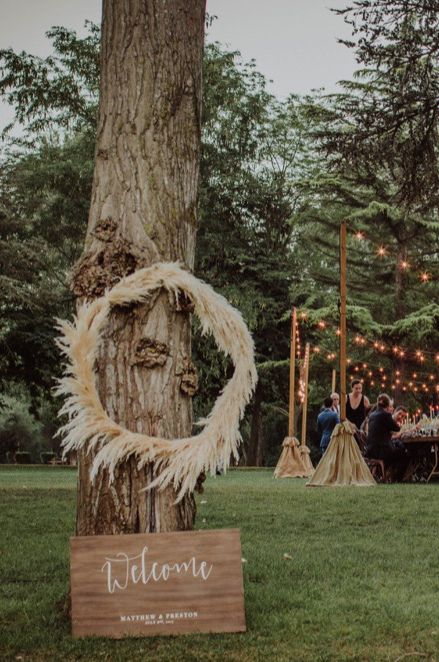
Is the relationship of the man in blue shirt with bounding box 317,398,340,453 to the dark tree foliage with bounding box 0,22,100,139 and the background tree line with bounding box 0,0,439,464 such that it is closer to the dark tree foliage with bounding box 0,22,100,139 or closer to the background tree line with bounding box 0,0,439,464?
the background tree line with bounding box 0,0,439,464

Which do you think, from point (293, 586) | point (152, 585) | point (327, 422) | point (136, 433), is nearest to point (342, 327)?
point (327, 422)

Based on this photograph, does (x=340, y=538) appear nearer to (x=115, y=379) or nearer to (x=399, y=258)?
(x=115, y=379)

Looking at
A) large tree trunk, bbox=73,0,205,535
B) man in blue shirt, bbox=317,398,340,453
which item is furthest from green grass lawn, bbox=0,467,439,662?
man in blue shirt, bbox=317,398,340,453

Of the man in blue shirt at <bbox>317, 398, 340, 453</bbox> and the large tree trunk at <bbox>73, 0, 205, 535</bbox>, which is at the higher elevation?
the large tree trunk at <bbox>73, 0, 205, 535</bbox>

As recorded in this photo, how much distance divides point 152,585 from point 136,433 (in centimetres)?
66

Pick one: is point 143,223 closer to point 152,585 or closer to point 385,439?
point 152,585

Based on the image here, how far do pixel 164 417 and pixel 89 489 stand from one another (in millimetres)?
469

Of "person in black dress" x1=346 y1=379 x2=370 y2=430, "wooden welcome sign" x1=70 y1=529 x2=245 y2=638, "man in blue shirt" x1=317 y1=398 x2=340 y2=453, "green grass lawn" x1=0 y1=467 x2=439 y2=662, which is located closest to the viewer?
"green grass lawn" x1=0 y1=467 x2=439 y2=662

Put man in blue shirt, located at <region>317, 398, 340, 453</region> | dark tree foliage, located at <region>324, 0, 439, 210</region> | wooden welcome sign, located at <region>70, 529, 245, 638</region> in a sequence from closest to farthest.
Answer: wooden welcome sign, located at <region>70, 529, 245, 638</region>, dark tree foliage, located at <region>324, 0, 439, 210</region>, man in blue shirt, located at <region>317, 398, 340, 453</region>

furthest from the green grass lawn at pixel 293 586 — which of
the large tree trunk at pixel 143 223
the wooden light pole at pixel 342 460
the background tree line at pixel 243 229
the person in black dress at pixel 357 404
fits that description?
the background tree line at pixel 243 229

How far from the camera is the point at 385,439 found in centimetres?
1392

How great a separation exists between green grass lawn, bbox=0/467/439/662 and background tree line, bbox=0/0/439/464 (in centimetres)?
1312

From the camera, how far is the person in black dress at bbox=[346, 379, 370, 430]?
14.2m

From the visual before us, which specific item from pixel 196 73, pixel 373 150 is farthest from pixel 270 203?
pixel 196 73
